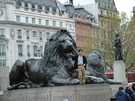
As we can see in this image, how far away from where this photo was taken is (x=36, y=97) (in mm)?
14211

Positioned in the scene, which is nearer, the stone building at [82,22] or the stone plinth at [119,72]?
the stone plinth at [119,72]

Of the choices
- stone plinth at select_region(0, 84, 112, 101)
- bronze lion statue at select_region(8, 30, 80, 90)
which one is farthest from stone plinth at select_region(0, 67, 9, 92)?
stone plinth at select_region(0, 84, 112, 101)

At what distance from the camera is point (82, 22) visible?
108 meters

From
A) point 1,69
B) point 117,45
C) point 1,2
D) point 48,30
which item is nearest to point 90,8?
point 48,30

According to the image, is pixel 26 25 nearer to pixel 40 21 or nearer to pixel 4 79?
pixel 40 21

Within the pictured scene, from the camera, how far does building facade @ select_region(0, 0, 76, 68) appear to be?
84.8m

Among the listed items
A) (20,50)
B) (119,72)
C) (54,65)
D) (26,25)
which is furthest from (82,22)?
(54,65)

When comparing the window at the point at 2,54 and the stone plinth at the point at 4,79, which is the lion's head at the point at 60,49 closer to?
the stone plinth at the point at 4,79

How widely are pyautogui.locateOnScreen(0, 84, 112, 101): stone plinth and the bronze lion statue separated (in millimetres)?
391

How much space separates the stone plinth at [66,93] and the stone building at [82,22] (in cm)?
8903

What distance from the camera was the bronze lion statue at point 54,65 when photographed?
1438 cm

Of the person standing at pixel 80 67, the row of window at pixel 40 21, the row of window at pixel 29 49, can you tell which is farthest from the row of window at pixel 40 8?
the person standing at pixel 80 67

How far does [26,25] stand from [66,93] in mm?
76638

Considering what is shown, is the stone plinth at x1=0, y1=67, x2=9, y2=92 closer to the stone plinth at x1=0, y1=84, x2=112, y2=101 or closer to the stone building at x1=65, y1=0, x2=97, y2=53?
the stone plinth at x1=0, y1=84, x2=112, y2=101
